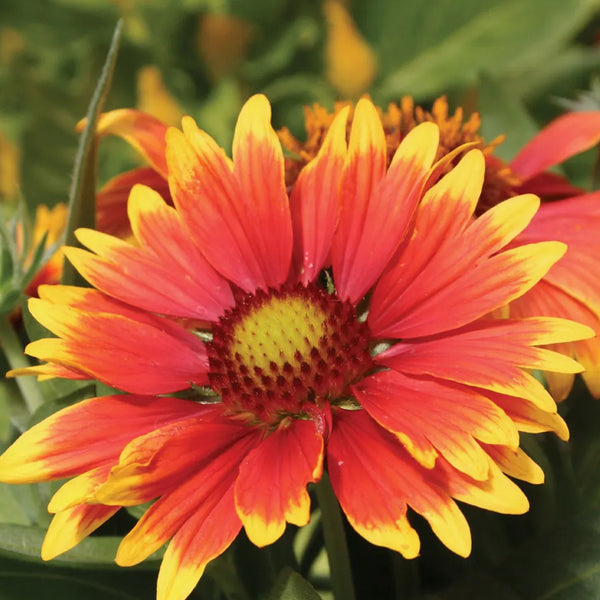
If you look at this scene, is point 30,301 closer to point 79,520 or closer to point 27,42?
point 79,520

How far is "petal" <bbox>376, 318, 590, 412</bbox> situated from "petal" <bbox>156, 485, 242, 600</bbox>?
9 centimetres

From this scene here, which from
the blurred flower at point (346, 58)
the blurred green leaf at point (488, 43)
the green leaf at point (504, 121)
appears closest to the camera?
the green leaf at point (504, 121)

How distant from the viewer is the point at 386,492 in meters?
0.31

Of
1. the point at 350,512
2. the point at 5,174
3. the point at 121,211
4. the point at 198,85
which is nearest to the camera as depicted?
the point at 350,512

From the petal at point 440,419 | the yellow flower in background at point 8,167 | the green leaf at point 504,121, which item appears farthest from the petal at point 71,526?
the yellow flower in background at point 8,167

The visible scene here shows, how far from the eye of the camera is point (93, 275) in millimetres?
384

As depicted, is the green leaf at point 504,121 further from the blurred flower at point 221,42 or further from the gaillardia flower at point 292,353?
the blurred flower at point 221,42

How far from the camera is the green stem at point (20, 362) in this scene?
0.44 meters

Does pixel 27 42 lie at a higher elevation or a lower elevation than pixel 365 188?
higher

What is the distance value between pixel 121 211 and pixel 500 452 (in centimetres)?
26

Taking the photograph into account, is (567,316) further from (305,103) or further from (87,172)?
(305,103)

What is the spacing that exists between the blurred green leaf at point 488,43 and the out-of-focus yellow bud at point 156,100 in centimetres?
24

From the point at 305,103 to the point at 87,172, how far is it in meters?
0.72

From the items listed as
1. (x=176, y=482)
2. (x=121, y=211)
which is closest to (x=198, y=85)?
(x=121, y=211)
